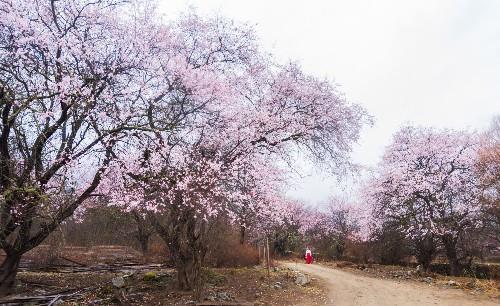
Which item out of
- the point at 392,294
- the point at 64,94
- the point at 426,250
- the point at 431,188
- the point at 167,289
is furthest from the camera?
the point at 426,250

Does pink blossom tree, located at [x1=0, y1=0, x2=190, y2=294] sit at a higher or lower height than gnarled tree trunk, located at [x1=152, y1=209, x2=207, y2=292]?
higher

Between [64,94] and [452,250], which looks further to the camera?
[452,250]

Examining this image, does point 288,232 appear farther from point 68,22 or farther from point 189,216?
point 68,22

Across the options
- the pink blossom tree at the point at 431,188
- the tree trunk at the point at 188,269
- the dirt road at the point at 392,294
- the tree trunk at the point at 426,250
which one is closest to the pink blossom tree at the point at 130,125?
the tree trunk at the point at 188,269

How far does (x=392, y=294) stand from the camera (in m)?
13.8

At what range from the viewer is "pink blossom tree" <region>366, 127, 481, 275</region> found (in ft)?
63.9

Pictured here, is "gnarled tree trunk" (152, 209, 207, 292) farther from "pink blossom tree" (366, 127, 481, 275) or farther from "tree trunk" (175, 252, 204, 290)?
"pink blossom tree" (366, 127, 481, 275)

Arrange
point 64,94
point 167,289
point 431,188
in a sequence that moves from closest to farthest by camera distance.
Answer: point 64,94 → point 167,289 → point 431,188

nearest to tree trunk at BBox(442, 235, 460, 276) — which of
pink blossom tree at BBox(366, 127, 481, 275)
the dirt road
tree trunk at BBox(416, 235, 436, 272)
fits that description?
pink blossom tree at BBox(366, 127, 481, 275)

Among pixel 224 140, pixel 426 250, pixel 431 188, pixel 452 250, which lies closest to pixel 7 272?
pixel 224 140

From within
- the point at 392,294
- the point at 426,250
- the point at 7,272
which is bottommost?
the point at 392,294

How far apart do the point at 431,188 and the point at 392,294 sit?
7879 mm

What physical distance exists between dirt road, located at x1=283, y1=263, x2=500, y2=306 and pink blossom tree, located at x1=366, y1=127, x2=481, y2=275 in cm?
476

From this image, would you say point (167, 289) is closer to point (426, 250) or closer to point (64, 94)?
point (64, 94)
